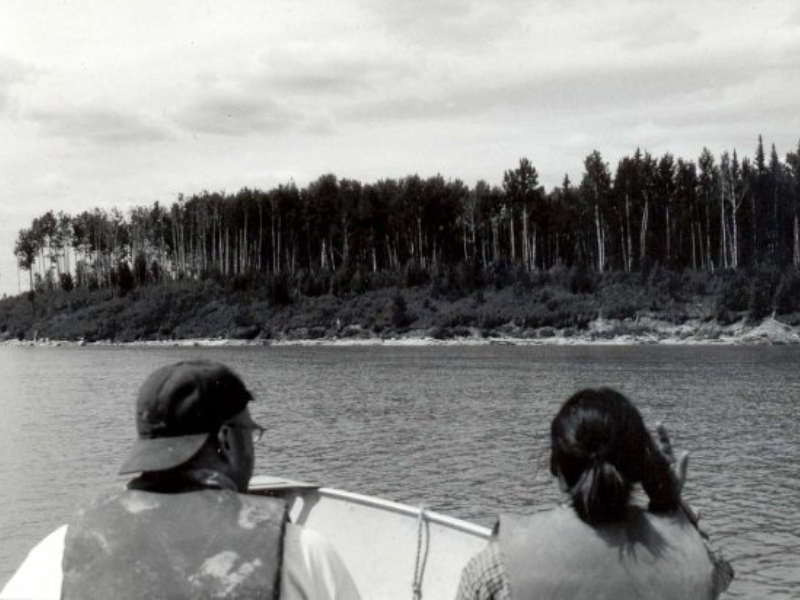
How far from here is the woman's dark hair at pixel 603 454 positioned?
310cm

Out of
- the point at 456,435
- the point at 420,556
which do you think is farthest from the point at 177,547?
the point at 456,435

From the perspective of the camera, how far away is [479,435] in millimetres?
26359

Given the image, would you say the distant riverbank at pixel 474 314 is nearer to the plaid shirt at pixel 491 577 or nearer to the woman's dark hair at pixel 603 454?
the plaid shirt at pixel 491 577

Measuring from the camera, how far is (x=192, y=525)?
8.57ft

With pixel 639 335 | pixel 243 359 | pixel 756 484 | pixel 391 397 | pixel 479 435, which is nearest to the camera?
pixel 756 484

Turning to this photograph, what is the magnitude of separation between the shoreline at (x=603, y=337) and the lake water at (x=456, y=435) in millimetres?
15613

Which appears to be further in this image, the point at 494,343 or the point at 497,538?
the point at 494,343

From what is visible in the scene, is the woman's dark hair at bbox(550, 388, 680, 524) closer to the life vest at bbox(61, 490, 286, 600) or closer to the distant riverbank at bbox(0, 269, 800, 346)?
the life vest at bbox(61, 490, 286, 600)

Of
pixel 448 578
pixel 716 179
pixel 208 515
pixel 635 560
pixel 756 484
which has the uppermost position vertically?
pixel 716 179

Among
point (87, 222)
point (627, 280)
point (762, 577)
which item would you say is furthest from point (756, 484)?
point (87, 222)

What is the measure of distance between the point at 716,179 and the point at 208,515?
9490cm

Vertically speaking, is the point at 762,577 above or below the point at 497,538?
below

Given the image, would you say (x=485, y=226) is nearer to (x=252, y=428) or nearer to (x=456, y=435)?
(x=456, y=435)

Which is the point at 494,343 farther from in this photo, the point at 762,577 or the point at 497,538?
the point at 497,538
